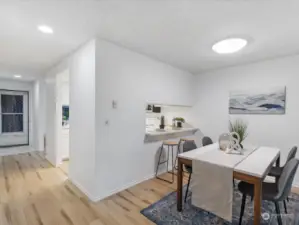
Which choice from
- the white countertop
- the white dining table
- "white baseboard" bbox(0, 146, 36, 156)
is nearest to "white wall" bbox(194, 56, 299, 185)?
the white countertop

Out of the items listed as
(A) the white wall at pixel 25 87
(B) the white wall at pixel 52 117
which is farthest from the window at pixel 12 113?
(B) the white wall at pixel 52 117

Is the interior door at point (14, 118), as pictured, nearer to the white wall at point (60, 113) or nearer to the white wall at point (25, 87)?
the white wall at point (25, 87)

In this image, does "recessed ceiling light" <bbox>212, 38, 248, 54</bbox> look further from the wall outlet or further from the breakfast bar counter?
the breakfast bar counter

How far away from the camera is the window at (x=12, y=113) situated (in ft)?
19.4

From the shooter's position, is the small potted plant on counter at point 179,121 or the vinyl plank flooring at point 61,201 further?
the small potted plant on counter at point 179,121

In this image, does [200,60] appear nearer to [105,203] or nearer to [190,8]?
[190,8]

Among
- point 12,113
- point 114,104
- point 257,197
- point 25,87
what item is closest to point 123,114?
point 114,104

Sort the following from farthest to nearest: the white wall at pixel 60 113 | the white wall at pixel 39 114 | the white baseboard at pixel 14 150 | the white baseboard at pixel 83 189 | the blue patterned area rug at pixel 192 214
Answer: the white wall at pixel 39 114 < the white baseboard at pixel 14 150 < the white wall at pixel 60 113 < the white baseboard at pixel 83 189 < the blue patterned area rug at pixel 192 214

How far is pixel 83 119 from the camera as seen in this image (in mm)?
2758

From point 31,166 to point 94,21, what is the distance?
12.5 feet

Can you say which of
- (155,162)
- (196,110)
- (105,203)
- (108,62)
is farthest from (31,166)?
(196,110)

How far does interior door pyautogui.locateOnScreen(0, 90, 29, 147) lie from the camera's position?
5905 mm

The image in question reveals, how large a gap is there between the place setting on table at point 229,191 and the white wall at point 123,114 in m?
0.75

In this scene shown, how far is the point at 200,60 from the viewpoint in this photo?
3484 mm
